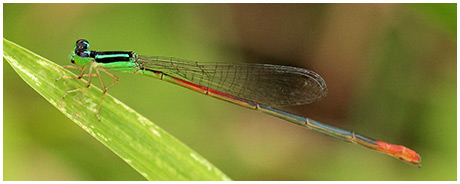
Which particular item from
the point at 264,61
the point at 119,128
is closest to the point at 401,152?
the point at 264,61

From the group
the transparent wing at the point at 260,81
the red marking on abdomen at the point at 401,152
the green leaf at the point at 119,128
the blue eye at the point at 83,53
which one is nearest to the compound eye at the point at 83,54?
the blue eye at the point at 83,53

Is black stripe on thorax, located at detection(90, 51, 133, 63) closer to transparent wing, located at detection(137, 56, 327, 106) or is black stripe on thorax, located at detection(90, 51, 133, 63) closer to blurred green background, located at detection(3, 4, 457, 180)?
transparent wing, located at detection(137, 56, 327, 106)

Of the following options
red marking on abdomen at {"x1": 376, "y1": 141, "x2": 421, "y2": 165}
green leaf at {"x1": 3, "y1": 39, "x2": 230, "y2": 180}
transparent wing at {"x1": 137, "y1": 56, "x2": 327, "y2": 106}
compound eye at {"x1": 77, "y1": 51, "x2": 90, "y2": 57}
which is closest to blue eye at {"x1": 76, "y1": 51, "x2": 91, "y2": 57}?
compound eye at {"x1": 77, "y1": 51, "x2": 90, "y2": 57}

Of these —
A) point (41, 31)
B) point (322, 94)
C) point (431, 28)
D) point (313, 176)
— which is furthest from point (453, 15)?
point (41, 31)

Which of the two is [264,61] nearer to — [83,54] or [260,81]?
[260,81]

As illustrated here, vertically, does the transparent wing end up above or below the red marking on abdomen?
above

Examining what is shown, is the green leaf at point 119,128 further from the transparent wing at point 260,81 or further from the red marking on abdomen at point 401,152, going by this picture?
the red marking on abdomen at point 401,152

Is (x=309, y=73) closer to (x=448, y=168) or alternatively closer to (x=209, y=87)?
(x=209, y=87)
